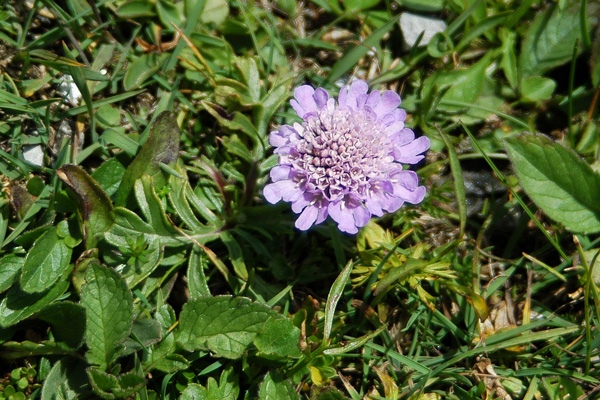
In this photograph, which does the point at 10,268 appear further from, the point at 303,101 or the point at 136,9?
the point at 303,101

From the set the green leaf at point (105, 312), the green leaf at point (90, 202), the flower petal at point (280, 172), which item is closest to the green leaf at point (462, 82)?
the flower petal at point (280, 172)

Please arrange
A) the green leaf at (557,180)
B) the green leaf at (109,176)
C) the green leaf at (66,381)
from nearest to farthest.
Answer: the green leaf at (66,381) < the green leaf at (557,180) < the green leaf at (109,176)

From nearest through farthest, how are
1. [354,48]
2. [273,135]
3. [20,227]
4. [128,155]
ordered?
[273,135], [20,227], [128,155], [354,48]

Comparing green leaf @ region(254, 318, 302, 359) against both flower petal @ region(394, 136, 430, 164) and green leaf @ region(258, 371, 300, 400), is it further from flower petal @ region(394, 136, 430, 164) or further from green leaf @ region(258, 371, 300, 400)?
flower petal @ region(394, 136, 430, 164)

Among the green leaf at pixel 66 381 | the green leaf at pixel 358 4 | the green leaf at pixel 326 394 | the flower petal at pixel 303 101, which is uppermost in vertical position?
the green leaf at pixel 358 4

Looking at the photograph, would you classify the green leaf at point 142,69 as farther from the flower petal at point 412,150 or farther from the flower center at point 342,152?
the flower petal at point 412,150

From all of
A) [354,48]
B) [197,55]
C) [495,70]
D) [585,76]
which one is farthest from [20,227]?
[585,76]

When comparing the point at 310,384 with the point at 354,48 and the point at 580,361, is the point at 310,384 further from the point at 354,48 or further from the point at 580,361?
the point at 354,48
